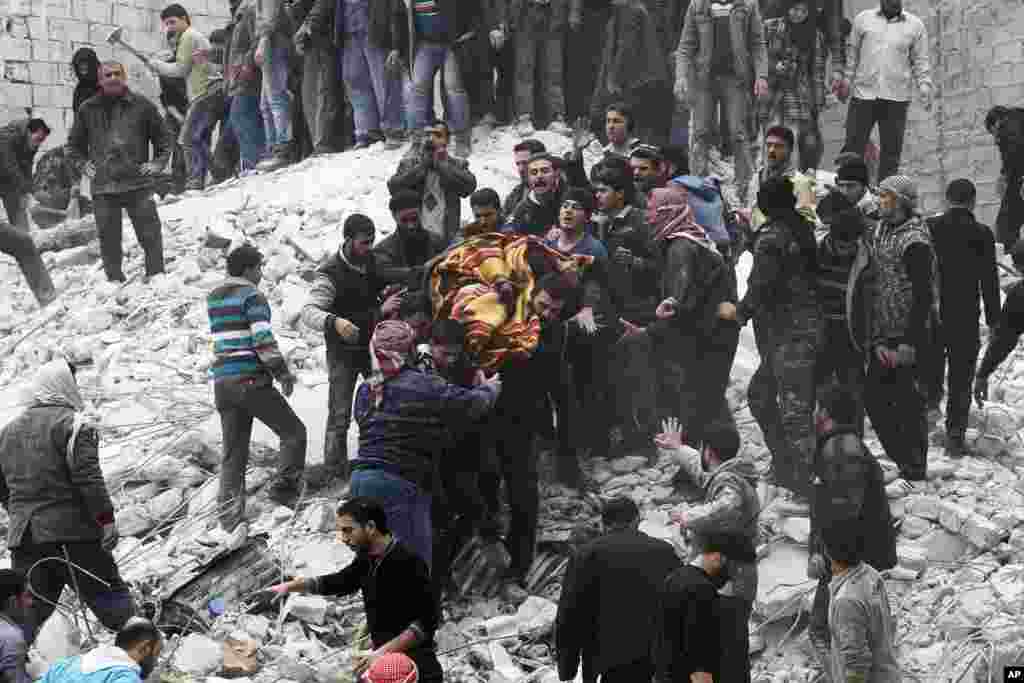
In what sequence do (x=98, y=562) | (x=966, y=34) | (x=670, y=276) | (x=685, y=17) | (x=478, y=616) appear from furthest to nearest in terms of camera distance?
(x=966, y=34) < (x=685, y=17) < (x=670, y=276) < (x=478, y=616) < (x=98, y=562)

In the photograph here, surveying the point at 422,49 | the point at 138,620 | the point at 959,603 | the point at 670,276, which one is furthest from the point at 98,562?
the point at 422,49

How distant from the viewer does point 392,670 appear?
6238mm

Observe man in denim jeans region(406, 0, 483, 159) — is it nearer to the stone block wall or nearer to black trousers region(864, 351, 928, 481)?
black trousers region(864, 351, 928, 481)

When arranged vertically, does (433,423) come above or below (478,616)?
above

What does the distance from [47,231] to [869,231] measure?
28.4ft

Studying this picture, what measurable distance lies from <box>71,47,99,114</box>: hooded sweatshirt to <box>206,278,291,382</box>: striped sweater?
14.8 ft

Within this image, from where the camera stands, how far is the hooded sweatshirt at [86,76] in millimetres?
13586

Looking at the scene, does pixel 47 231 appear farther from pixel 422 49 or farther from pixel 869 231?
pixel 869 231

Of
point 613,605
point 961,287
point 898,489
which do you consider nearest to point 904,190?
point 961,287

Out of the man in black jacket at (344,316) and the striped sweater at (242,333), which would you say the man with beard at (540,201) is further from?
the striped sweater at (242,333)

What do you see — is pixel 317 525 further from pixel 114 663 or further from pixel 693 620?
pixel 693 620

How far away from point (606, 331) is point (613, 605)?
2924mm

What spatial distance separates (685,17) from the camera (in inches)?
519

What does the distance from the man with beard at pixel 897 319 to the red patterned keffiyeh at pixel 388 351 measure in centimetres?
250
